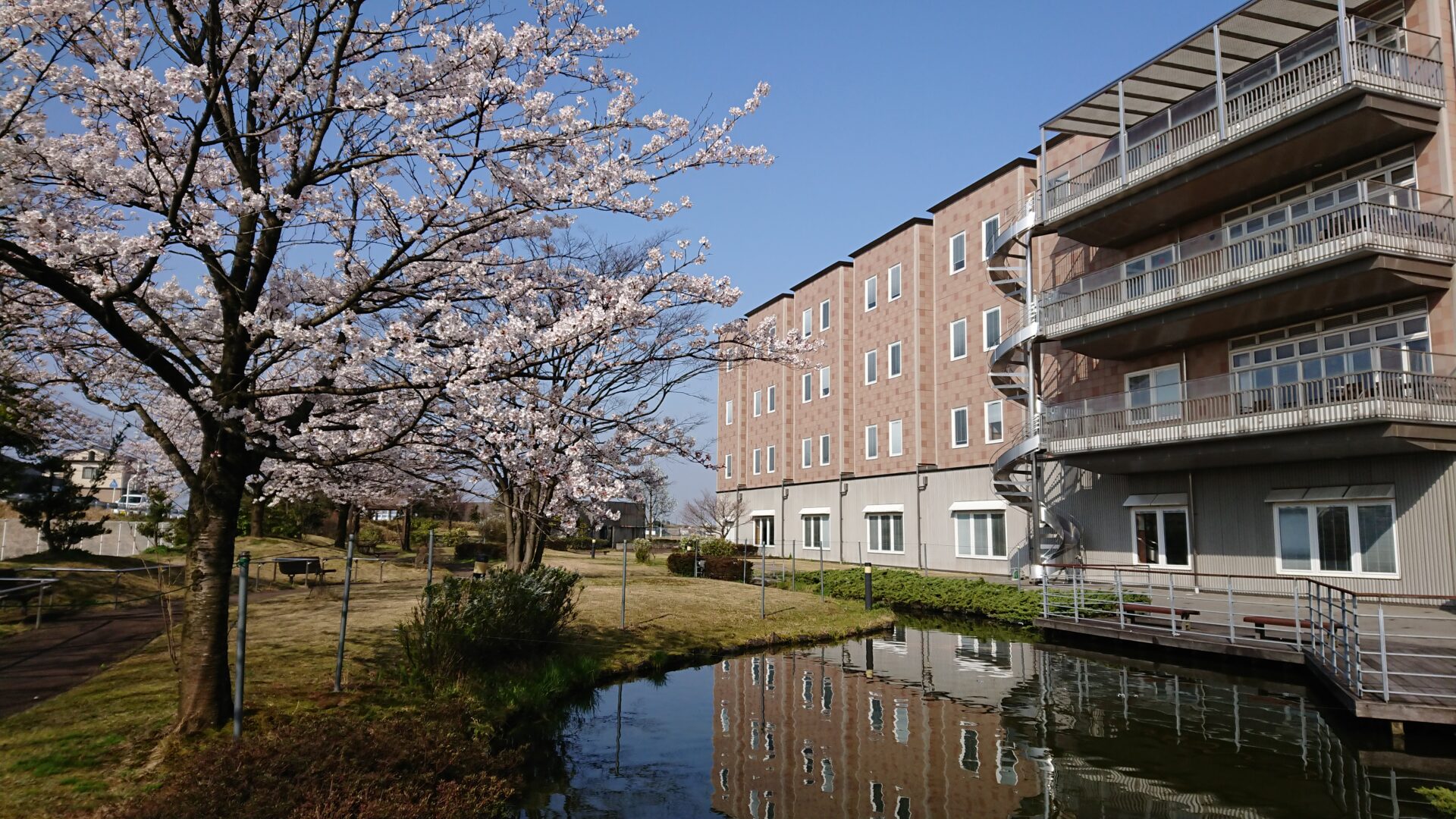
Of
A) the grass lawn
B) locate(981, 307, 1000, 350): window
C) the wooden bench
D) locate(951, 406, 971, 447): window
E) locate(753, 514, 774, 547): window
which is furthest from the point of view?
locate(753, 514, 774, 547): window

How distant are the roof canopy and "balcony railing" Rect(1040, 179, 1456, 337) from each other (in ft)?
15.4

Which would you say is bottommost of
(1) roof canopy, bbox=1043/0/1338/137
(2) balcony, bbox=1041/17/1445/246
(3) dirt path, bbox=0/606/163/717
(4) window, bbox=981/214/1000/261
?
(3) dirt path, bbox=0/606/163/717

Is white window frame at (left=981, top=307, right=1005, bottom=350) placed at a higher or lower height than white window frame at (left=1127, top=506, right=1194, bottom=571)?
higher

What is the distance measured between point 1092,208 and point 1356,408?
10326 millimetres

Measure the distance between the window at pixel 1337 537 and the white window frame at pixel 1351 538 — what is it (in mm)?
17

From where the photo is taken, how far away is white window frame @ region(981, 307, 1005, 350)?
3403 cm

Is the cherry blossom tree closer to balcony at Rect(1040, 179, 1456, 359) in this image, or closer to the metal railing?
the metal railing

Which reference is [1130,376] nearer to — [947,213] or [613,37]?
[947,213]

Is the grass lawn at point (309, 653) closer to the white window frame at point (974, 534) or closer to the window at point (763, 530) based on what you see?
the white window frame at point (974, 534)

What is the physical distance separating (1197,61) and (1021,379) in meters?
12.0

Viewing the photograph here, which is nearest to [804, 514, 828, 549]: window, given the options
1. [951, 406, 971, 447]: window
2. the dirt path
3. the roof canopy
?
[951, 406, 971, 447]: window

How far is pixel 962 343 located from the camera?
119 ft

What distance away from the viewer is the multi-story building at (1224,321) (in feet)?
62.4

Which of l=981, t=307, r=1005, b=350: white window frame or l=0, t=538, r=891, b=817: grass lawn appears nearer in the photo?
l=0, t=538, r=891, b=817: grass lawn
